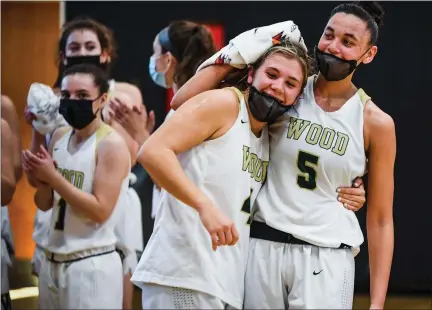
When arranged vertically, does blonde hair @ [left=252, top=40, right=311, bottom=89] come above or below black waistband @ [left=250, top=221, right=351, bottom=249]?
above

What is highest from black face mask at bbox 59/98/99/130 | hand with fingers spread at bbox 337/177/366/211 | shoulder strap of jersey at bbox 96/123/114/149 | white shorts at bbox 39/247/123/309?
black face mask at bbox 59/98/99/130

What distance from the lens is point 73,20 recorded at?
3037 mm

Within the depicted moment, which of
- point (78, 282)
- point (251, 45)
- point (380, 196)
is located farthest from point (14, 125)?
point (380, 196)

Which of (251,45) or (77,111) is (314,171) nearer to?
(251,45)

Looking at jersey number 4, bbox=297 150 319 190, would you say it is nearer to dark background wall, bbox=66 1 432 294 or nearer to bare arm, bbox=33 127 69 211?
dark background wall, bbox=66 1 432 294

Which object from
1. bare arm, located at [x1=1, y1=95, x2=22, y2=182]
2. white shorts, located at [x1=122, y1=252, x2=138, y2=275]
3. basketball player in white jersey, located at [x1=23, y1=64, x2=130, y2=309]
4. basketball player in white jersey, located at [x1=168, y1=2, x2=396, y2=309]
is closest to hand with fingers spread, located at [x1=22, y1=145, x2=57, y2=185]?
basketball player in white jersey, located at [x1=23, y1=64, x2=130, y2=309]

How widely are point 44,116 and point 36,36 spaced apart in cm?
35

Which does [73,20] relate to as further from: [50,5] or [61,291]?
[61,291]

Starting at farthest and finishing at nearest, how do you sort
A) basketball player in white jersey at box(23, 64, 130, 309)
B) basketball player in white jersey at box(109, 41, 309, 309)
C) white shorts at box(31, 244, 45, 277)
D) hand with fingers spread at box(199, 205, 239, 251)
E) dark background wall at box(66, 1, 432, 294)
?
dark background wall at box(66, 1, 432, 294), white shorts at box(31, 244, 45, 277), basketball player in white jersey at box(23, 64, 130, 309), basketball player in white jersey at box(109, 41, 309, 309), hand with fingers spread at box(199, 205, 239, 251)

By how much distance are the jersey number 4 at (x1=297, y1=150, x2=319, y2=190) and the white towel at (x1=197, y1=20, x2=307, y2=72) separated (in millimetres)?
264

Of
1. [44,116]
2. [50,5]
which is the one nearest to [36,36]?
[50,5]

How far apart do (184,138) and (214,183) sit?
15 cm

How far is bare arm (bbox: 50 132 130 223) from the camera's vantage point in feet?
8.38

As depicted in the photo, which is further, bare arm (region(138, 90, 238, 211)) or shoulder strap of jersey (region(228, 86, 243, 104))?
shoulder strap of jersey (region(228, 86, 243, 104))
